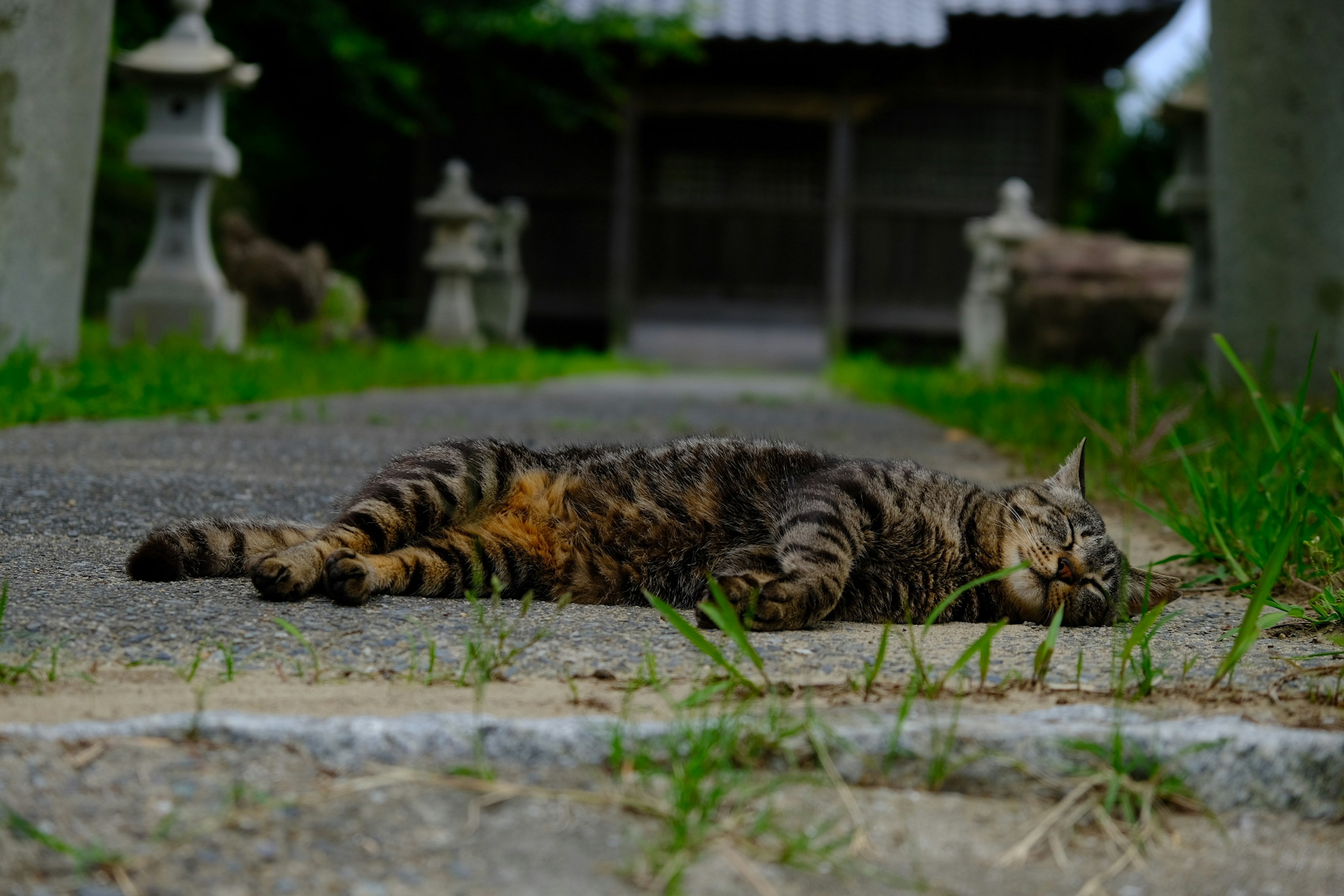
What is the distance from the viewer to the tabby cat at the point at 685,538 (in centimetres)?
259

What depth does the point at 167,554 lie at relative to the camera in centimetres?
254

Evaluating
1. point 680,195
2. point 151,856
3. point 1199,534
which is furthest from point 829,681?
point 680,195

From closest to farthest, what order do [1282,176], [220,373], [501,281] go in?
1. [1282,176]
2. [220,373]
3. [501,281]

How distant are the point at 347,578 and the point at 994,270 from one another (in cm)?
1151

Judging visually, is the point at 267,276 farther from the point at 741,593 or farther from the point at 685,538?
the point at 741,593

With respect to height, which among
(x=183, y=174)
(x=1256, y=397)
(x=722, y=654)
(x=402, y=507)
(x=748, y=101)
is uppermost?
(x=748, y=101)

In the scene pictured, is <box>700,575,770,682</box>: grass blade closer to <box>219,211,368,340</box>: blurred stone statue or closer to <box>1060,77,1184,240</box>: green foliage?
<box>219,211,368,340</box>: blurred stone statue

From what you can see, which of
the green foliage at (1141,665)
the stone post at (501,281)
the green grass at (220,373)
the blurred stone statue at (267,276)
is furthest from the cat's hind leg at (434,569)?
the stone post at (501,281)

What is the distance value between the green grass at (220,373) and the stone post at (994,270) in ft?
13.7

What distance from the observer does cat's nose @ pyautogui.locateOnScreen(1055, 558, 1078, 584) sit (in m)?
2.64

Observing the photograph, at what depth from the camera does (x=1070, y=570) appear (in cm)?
264

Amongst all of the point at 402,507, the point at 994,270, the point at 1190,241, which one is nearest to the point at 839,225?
the point at 994,270

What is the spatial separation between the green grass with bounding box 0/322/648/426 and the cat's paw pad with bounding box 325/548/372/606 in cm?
297

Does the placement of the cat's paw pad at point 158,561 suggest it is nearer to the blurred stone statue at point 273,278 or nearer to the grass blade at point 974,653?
the grass blade at point 974,653
